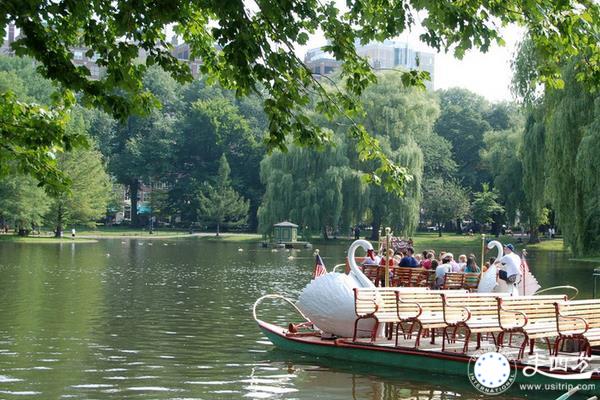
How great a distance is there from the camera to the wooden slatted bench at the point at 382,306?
15195mm

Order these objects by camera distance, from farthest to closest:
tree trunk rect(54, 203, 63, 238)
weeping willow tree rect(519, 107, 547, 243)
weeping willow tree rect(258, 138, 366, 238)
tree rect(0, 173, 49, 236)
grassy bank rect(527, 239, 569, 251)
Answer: tree trunk rect(54, 203, 63, 238) → tree rect(0, 173, 49, 236) → grassy bank rect(527, 239, 569, 251) → weeping willow tree rect(258, 138, 366, 238) → weeping willow tree rect(519, 107, 547, 243)

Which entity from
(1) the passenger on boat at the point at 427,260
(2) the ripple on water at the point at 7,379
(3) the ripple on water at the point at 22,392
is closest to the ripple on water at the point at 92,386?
(3) the ripple on water at the point at 22,392

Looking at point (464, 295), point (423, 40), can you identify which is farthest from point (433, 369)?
point (423, 40)

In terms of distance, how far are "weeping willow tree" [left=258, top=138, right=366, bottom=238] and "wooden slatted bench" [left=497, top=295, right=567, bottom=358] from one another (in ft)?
164

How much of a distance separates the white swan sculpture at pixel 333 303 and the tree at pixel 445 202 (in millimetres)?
71176

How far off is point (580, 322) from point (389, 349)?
3.31m

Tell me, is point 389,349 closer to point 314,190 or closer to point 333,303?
point 333,303

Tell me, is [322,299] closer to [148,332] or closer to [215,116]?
[148,332]

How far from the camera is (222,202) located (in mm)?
91438

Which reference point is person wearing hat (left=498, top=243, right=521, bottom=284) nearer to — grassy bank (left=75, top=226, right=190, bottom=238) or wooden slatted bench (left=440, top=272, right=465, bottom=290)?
wooden slatted bench (left=440, top=272, right=465, bottom=290)

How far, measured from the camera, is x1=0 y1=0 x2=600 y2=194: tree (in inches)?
302

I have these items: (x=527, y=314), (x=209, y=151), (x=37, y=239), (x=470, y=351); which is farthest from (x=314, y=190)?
(x=527, y=314)

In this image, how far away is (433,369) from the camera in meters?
14.9

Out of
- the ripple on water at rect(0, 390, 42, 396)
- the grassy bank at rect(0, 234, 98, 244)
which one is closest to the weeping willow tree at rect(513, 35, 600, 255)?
the ripple on water at rect(0, 390, 42, 396)
